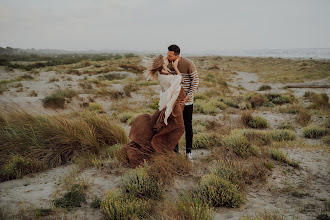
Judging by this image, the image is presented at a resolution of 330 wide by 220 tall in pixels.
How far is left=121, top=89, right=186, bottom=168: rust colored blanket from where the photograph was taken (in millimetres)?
3853

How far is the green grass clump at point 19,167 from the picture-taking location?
12.5ft

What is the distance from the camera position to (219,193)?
3070 mm

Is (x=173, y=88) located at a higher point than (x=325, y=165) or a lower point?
higher

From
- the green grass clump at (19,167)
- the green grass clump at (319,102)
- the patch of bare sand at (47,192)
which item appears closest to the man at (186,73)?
the patch of bare sand at (47,192)

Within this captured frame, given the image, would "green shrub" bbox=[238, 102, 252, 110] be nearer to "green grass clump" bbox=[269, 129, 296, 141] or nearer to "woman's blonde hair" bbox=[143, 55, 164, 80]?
"green grass clump" bbox=[269, 129, 296, 141]

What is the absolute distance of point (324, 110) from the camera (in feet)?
29.8

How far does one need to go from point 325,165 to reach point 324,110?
6389mm

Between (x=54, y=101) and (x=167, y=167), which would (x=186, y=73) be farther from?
(x=54, y=101)

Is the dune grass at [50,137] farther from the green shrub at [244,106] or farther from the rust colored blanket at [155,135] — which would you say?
the green shrub at [244,106]

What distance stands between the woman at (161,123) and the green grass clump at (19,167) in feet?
5.81

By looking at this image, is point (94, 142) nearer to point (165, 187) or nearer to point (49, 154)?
point (49, 154)

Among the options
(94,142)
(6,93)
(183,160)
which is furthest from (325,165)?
(6,93)

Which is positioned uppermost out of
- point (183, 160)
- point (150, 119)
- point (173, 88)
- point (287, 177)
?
point (173, 88)

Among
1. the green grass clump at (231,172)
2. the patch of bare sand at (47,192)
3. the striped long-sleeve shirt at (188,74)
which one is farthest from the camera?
the striped long-sleeve shirt at (188,74)
